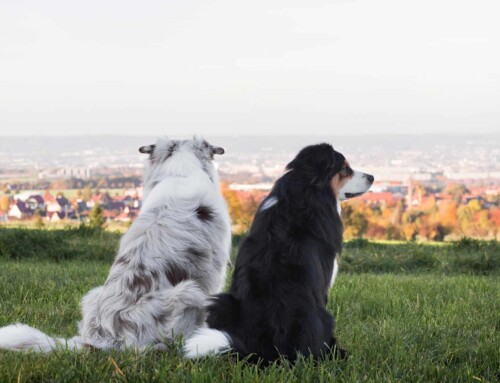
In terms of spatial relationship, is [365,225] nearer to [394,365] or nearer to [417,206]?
[417,206]

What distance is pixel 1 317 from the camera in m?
6.15

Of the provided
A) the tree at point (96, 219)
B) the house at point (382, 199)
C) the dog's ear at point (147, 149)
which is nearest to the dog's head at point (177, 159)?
the dog's ear at point (147, 149)

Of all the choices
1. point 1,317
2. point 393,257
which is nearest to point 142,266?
point 1,317

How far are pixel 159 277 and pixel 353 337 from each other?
1.69 m

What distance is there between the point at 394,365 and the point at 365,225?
1396 centimetres

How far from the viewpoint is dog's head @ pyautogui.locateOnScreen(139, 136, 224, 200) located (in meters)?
5.57

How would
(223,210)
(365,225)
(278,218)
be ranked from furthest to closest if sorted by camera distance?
(365,225) < (223,210) < (278,218)

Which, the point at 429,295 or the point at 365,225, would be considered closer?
the point at 429,295

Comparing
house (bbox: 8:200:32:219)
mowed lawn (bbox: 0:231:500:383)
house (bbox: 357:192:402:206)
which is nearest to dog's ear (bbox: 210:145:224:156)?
mowed lawn (bbox: 0:231:500:383)

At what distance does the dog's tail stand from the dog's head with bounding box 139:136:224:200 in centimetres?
156

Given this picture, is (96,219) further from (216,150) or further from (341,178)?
(341,178)

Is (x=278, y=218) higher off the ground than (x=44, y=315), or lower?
higher

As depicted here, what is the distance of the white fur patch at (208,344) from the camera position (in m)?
4.07

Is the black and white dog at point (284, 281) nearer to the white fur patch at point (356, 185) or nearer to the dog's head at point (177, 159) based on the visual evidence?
the white fur patch at point (356, 185)
